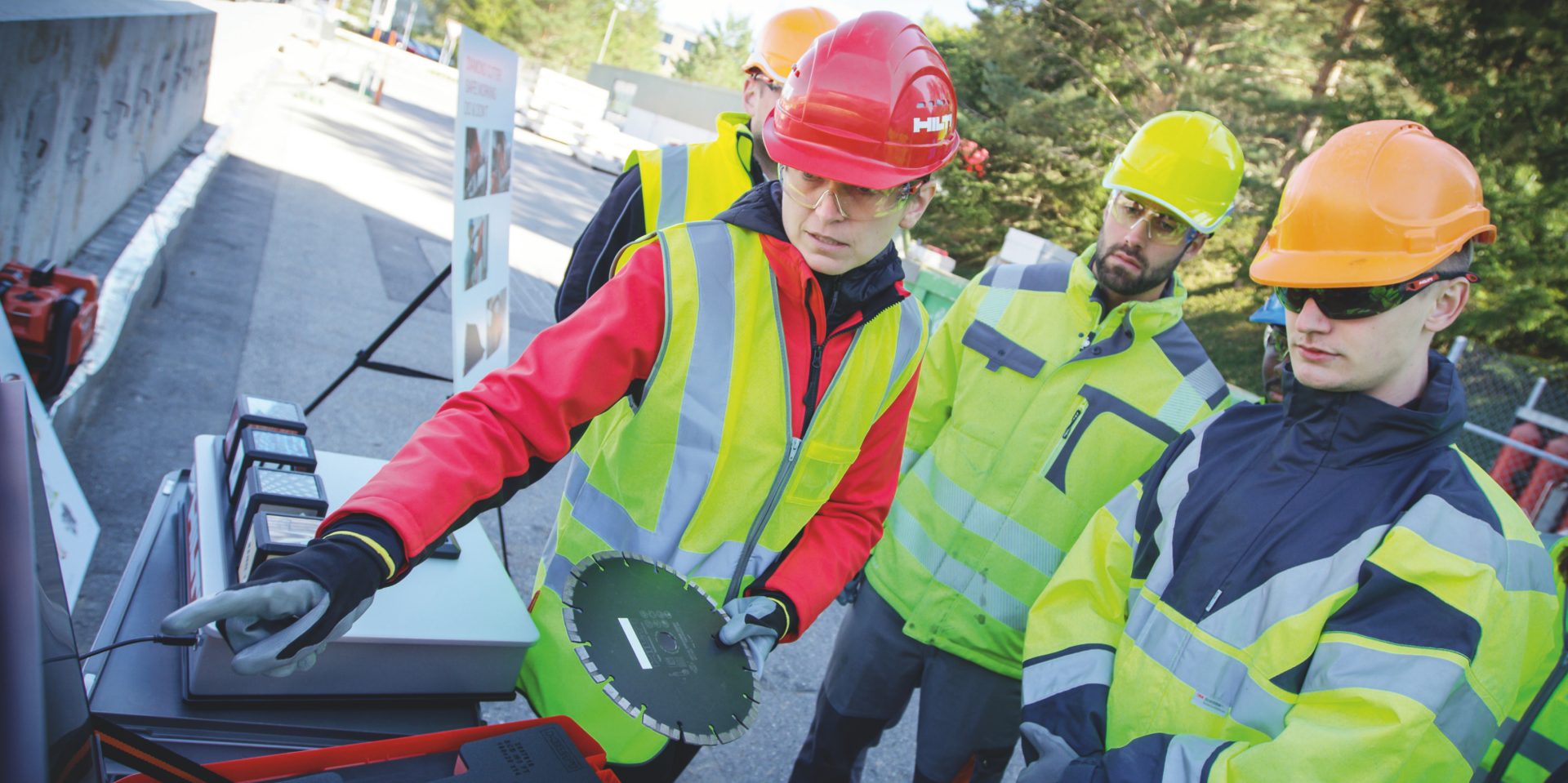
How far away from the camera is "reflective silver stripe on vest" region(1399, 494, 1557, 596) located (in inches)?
62.4

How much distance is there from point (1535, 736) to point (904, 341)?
5.22 ft

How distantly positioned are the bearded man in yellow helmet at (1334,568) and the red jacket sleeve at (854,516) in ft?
1.49

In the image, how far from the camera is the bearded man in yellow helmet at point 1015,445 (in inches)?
101

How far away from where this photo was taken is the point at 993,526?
2.64m

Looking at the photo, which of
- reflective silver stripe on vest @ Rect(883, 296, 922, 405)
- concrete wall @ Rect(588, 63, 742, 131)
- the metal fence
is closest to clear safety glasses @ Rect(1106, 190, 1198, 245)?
reflective silver stripe on vest @ Rect(883, 296, 922, 405)

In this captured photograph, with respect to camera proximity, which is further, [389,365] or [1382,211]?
[389,365]

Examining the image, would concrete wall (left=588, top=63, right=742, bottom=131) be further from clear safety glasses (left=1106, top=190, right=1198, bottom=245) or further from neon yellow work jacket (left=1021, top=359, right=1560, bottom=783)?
neon yellow work jacket (left=1021, top=359, right=1560, bottom=783)

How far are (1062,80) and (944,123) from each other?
17.5 metres

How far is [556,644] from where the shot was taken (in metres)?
1.74

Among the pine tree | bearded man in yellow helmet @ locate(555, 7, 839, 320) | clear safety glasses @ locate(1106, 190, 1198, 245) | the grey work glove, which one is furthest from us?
the pine tree

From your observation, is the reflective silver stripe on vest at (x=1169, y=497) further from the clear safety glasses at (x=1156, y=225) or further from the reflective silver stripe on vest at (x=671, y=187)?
the reflective silver stripe on vest at (x=671, y=187)

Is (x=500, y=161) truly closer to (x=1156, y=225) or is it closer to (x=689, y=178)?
(x=689, y=178)

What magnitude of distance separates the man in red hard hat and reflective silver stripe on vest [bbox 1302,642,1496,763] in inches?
35.5

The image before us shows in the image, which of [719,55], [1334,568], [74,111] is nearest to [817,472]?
[1334,568]
